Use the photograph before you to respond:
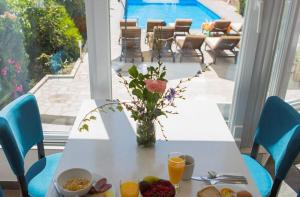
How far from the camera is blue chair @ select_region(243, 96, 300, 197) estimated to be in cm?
135

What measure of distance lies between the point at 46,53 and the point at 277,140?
146 centimetres

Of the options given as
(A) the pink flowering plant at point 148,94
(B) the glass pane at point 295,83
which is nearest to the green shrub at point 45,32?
(A) the pink flowering plant at point 148,94

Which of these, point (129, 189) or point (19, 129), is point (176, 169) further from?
point (19, 129)

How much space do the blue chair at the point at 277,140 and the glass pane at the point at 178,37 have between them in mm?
509

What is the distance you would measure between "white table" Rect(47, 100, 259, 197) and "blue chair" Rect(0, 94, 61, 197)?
0.23m

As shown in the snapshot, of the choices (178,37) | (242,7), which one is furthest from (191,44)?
(242,7)

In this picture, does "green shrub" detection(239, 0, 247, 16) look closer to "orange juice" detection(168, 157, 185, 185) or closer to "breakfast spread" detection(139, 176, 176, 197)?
"orange juice" detection(168, 157, 185, 185)

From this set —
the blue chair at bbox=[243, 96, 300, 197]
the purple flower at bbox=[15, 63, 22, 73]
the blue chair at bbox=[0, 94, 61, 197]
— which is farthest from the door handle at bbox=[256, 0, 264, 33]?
the purple flower at bbox=[15, 63, 22, 73]

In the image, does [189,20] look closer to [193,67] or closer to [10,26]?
[193,67]

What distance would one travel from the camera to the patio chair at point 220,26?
79.1 inches

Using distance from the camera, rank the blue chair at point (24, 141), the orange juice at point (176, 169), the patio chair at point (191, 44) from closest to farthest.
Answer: the orange juice at point (176, 169)
the blue chair at point (24, 141)
the patio chair at point (191, 44)

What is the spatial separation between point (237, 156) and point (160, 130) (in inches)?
15.4

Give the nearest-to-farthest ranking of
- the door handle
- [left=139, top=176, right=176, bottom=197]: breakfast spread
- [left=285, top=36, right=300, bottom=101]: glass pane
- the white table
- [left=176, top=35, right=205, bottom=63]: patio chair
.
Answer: [left=139, top=176, right=176, bottom=197]: breakfast spread < the white table < the door handle < [left=176, top=35, right=205, bottom=63]: patio chair < [left=285, top=36, right=300, bottom=101]: glass pane

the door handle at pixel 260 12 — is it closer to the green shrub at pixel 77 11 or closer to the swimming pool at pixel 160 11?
the swimming pool at pixel 160 11
